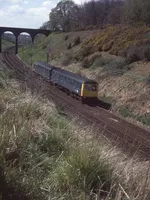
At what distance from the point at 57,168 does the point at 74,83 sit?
24.0 m

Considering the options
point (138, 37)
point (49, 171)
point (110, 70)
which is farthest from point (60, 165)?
point (138, 37)

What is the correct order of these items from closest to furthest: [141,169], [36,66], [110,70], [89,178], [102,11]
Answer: [89,178], [141,169], [110,70], [36,66], [102,11]

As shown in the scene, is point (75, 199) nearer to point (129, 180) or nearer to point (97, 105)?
point (129, 180)

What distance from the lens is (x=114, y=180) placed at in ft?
15.0

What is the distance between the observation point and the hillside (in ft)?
81.7

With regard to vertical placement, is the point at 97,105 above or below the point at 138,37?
below

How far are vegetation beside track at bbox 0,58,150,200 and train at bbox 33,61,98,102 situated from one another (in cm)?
2122

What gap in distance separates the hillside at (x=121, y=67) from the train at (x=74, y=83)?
1546mm

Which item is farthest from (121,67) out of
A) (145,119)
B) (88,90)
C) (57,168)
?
(57,168)

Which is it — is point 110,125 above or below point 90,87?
below

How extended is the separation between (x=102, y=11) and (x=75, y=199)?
95.1 m

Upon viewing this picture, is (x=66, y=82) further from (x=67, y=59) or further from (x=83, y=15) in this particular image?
(x=83, y=15)

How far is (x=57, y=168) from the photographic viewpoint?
470 centimetres

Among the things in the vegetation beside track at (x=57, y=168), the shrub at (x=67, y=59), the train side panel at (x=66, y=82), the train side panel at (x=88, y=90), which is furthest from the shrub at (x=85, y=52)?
the vegetation beside track at (x=57, y=168)
